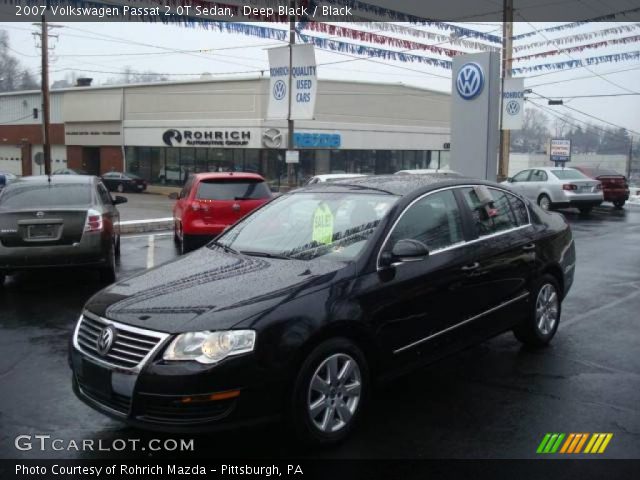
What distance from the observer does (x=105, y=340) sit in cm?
397

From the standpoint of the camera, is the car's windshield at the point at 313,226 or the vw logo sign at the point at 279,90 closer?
the car's windshield at the point at 313,226

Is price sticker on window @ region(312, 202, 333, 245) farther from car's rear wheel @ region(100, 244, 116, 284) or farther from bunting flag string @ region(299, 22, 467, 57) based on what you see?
bunting flag string @ region(299, 22, 467, 57)

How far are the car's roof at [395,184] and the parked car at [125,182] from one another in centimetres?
3815

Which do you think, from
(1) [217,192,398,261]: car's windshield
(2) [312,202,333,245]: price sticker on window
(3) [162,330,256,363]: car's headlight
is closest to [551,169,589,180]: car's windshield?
(1) [217,192,398,261]: car's windshield

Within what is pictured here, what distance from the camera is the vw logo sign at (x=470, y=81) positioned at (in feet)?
46.9

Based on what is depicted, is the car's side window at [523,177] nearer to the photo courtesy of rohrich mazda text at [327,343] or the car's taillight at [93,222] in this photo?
the photo courtesy of rohrich mazda text at [327,343]

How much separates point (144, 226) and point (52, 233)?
808 cm

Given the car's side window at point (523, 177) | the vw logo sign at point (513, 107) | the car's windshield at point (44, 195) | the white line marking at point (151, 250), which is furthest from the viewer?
the vw logo sign at point (513, 107)

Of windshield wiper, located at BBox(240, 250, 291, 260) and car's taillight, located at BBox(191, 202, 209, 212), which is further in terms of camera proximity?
car's taillight, located at BBox(191, 202, 209, 212)

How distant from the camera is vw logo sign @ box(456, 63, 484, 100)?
14.3 metres

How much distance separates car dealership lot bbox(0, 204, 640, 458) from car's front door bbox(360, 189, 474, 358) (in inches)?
22.5

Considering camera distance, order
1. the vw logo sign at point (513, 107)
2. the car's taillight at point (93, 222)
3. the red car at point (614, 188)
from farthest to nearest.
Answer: the vw logo sign at point (513, 107) → the red car at point (614, 188) → the car's taillight at point (93, 222)

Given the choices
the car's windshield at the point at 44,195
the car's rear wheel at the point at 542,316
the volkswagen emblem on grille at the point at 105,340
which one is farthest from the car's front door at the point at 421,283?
the car's windshield at the point at 44,195

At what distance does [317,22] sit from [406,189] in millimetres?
13650
